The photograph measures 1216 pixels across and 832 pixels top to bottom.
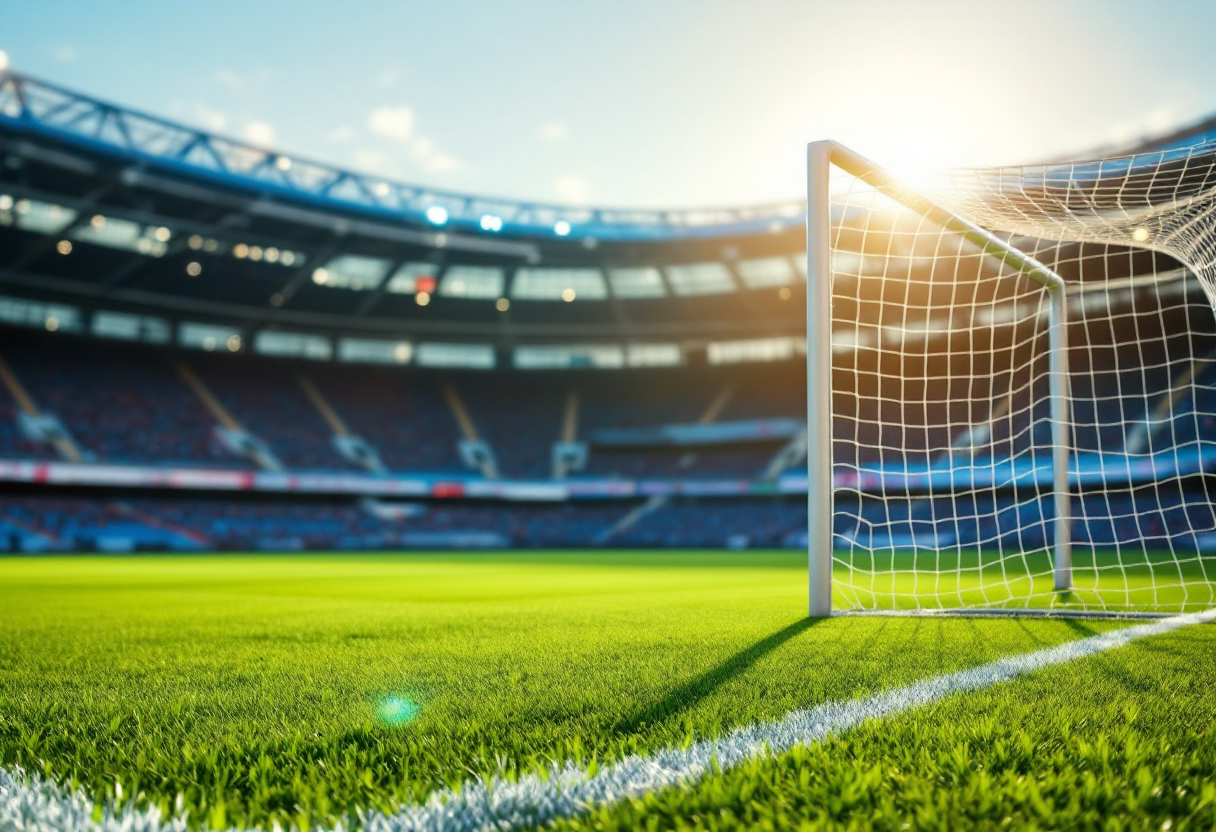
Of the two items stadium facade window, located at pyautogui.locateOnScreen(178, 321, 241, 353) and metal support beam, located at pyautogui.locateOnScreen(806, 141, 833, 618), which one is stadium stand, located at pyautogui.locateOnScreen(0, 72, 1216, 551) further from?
metal support beam, located at pyautogui.locateOnScreen(806, 141, 833, 618)

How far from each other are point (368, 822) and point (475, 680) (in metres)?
1.47

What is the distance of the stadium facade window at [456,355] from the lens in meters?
34.5

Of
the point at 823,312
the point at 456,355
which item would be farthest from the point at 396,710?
the point at 456,355

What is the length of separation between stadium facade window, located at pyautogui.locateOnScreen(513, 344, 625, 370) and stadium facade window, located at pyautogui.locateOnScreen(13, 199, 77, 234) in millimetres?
16964

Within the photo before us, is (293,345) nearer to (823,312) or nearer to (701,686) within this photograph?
(823,312)

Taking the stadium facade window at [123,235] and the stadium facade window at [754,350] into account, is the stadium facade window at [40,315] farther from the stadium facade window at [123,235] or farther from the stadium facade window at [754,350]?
the stadium facade window at [754,350]

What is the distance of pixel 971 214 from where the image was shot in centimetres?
605

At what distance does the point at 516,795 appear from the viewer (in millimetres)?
1534

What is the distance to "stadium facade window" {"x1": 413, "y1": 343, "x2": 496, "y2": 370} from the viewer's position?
34.5 meters

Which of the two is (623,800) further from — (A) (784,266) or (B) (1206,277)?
(A) (784,266)

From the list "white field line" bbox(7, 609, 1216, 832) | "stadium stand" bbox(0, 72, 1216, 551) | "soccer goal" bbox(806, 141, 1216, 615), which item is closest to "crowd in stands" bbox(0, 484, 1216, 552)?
"stadium stand" bbox(0, 72, 1216, 551)

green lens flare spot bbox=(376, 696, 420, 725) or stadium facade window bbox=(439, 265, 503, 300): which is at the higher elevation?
stadium facade window bbox=(439, 265, 503, 300)

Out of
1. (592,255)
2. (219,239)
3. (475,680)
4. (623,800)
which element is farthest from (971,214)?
(219,239)

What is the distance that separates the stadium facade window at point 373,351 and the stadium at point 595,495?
0.24m
